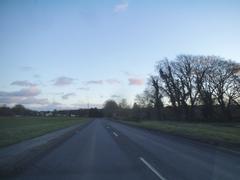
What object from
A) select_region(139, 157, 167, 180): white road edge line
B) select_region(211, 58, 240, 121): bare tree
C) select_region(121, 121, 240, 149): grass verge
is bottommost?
select_region(139, 157, 167, 180): white road edge line

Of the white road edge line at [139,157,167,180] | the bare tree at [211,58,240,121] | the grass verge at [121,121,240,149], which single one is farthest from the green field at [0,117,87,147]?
the bare tree at [211,58,240,121]

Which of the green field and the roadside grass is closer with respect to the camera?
the roadside grass

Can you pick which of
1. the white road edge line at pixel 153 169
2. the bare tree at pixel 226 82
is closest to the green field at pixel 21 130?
the white road edge line at pixel 153 169

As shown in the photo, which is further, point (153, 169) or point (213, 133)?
point (213, 133)

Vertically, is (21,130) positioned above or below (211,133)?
above

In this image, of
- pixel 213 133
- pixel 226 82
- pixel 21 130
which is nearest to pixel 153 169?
pixel 213 133

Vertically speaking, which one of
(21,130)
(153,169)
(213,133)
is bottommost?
(153,169)

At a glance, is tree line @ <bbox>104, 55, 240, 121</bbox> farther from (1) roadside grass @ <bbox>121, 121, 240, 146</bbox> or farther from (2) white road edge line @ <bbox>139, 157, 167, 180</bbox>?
(2) white road edge line @ <bbox>139, 157, 167, 180</bbox>

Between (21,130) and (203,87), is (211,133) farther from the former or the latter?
(203,87)

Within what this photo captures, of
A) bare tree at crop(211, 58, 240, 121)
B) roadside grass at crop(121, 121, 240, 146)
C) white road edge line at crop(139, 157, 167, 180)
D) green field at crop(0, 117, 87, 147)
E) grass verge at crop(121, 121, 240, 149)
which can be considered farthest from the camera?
bare tree at crop(211, 58, 240, 121)

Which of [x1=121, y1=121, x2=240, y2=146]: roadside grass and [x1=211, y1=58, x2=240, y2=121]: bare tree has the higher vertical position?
[x1=211, y1=58, x2=240, y2=121]: bare tree

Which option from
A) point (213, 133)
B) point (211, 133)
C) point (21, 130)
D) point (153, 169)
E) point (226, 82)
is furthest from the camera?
point (226, 82)

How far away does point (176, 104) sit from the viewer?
84.5 m

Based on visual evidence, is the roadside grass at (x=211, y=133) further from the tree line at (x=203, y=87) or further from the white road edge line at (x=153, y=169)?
the tree line at (x=203, y=87)
